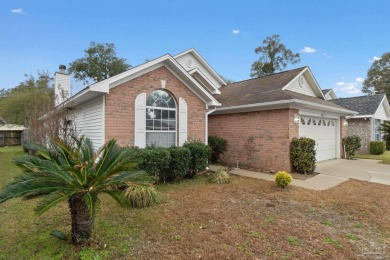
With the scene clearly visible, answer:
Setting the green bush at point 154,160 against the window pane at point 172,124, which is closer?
the green bush at point 154,160

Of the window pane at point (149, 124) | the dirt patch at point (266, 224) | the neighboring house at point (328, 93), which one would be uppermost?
the neighboring house at point (328, 93)

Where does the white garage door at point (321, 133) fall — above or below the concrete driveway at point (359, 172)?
above

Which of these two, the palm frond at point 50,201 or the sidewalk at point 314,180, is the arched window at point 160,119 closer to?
the sidewalk at point 314,180

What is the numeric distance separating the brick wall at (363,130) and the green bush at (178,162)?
16.8 meters

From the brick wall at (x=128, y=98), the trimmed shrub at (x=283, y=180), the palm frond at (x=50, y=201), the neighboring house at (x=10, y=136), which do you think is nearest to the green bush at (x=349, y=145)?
the trimmed shrub at (x=283, y=180)

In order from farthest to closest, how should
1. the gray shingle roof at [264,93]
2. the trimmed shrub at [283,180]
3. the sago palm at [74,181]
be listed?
the gray shingle roof at [264,93] < the trimmed shrub at [283,180] < the sago palm at [74,181]

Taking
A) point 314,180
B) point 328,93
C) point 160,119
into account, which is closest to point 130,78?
point 160,119

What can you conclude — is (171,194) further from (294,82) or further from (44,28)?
(44,28)

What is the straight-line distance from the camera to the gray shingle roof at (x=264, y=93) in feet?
36.5

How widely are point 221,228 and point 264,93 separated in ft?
29.9

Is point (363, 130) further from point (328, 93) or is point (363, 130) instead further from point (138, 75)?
point (138, 75)

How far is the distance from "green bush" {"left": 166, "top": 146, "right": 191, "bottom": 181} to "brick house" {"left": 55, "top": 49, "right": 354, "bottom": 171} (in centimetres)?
130

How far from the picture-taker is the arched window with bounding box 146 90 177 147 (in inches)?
350

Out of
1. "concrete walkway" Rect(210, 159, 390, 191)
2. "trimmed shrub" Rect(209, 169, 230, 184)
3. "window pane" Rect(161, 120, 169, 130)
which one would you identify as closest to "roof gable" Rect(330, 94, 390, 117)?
"concrete walkway" Rect(210, 159, 390, 191)
